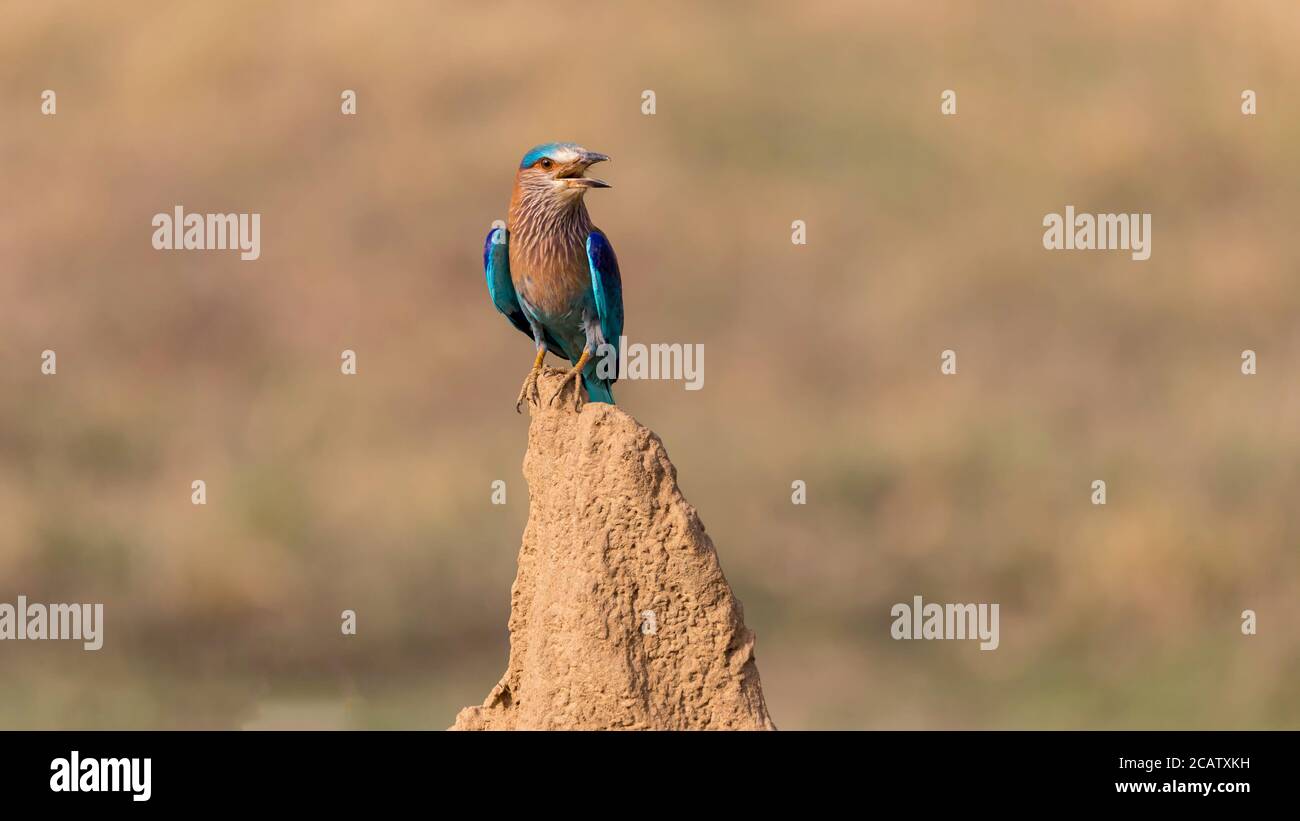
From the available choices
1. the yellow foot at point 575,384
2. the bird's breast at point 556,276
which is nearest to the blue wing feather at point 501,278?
the bird's breast at point 556,276

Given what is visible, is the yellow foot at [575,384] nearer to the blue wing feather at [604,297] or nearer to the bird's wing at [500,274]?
the blue wing feather at [604,297]

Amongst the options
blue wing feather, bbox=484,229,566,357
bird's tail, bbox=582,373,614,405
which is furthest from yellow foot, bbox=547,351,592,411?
blue wing feather, bbox=484,229,566,357

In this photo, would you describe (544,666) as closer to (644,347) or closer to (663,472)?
(663,472)

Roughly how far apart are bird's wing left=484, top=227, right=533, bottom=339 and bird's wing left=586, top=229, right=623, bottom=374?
2.15ft

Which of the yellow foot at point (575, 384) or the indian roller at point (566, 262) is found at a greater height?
A: the indian roller at point (566, 262)

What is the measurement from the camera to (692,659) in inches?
476

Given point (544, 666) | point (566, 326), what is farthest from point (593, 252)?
point (544, 666)

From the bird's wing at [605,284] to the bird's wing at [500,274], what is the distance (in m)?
0.65

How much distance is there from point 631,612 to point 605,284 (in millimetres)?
2524

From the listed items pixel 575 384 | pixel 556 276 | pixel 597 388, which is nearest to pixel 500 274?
pixel 556 276

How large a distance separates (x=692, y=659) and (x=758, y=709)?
19.0 inches

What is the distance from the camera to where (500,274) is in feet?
46.0

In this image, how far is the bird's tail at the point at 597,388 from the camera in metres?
13.5

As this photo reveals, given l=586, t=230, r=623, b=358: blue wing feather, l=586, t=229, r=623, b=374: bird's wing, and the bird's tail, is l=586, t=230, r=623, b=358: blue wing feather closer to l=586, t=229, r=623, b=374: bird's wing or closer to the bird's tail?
l=586, t=229, r=623, b=374: bird's wing
